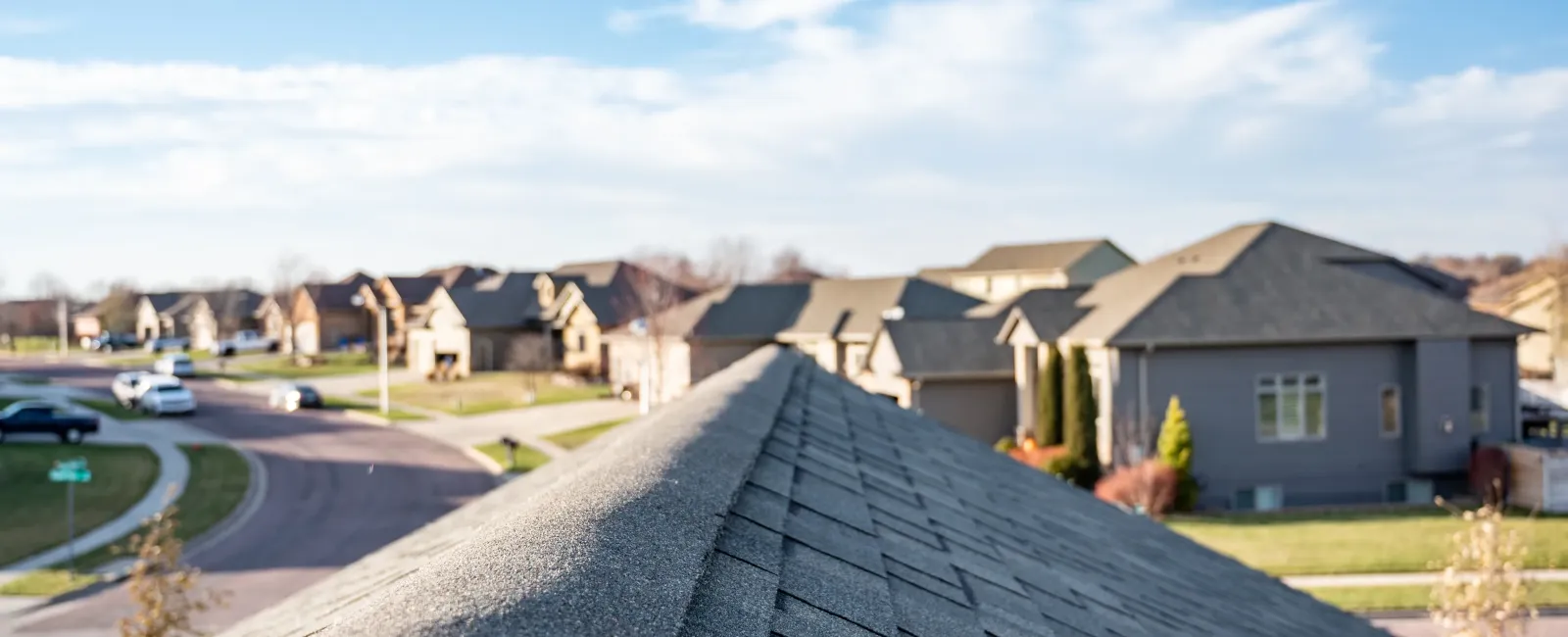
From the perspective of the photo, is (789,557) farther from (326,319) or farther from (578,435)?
(326,319)

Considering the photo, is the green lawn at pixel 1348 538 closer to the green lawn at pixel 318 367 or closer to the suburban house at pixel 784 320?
the suburban house at pixel 784 320

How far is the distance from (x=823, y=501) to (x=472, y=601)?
2728 millimetres

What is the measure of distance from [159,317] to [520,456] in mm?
100334

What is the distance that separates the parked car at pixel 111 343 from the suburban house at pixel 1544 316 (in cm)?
11196

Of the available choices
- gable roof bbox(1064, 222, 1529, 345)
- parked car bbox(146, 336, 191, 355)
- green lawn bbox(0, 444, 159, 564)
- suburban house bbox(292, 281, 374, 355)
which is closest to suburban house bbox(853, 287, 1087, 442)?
gable roof bbox(1064, 222, 1529, 345)

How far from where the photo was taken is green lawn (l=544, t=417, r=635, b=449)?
141 ft

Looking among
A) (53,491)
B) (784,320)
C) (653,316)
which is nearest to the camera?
(53,491)

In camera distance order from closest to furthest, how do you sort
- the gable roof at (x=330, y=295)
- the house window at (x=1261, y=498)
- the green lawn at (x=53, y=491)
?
the green lawn at (x=53, y=491) < the house window at (x=1261, y=498) < the gable roof at (x=330, y=295)

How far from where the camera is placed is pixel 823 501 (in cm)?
449

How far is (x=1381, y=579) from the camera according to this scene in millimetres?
22766

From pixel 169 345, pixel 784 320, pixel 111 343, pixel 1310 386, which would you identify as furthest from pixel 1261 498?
pixel 111 343

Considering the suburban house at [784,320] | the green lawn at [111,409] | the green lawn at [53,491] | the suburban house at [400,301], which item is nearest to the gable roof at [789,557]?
the green lawn at [53,491]

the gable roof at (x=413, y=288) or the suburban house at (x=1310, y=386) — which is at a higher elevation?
the gable roof at (x=413, y=288)

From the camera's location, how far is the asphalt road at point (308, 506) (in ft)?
71.7
